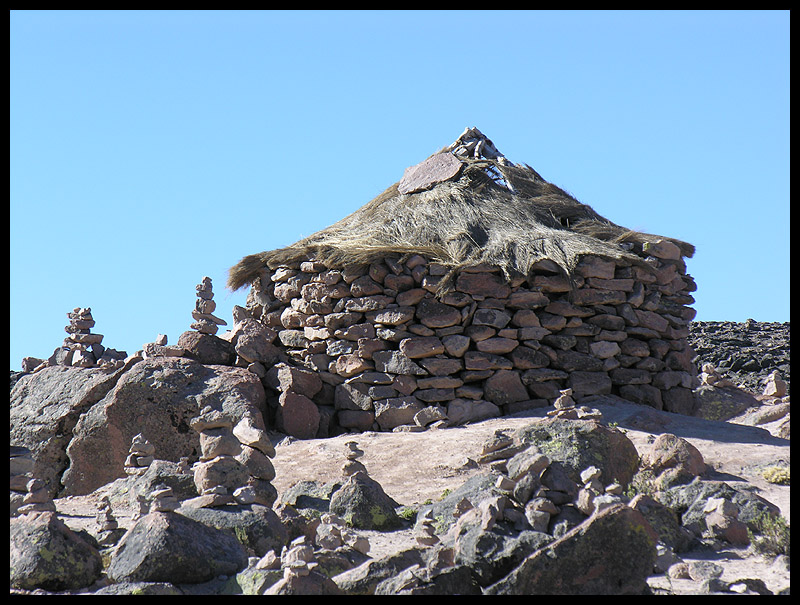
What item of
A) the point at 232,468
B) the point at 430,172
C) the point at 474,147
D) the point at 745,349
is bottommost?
the point at 232,468

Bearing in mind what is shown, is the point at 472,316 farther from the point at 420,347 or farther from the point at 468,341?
the point at 420,347

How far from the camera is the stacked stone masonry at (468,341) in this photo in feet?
28.7

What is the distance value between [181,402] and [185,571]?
4.25 m

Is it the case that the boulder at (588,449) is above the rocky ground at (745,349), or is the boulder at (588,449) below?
below

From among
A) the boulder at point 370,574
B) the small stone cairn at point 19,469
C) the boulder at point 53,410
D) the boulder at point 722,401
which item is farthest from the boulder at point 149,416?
the boulder at point 722,401

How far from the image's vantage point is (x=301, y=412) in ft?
28.0

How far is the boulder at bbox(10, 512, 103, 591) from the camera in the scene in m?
4.03

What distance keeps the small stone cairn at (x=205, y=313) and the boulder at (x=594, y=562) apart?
626cm

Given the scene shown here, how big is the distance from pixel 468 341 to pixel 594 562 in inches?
198

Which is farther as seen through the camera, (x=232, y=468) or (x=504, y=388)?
(x=504, y=388)

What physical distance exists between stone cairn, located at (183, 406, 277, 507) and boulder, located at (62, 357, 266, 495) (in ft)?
6.30

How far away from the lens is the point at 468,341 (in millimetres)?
8773

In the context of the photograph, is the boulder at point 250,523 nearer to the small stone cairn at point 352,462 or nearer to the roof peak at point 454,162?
the small stone cairn at point 352,462

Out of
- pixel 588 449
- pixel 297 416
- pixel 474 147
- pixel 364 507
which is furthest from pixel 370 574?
pixel 474 147
